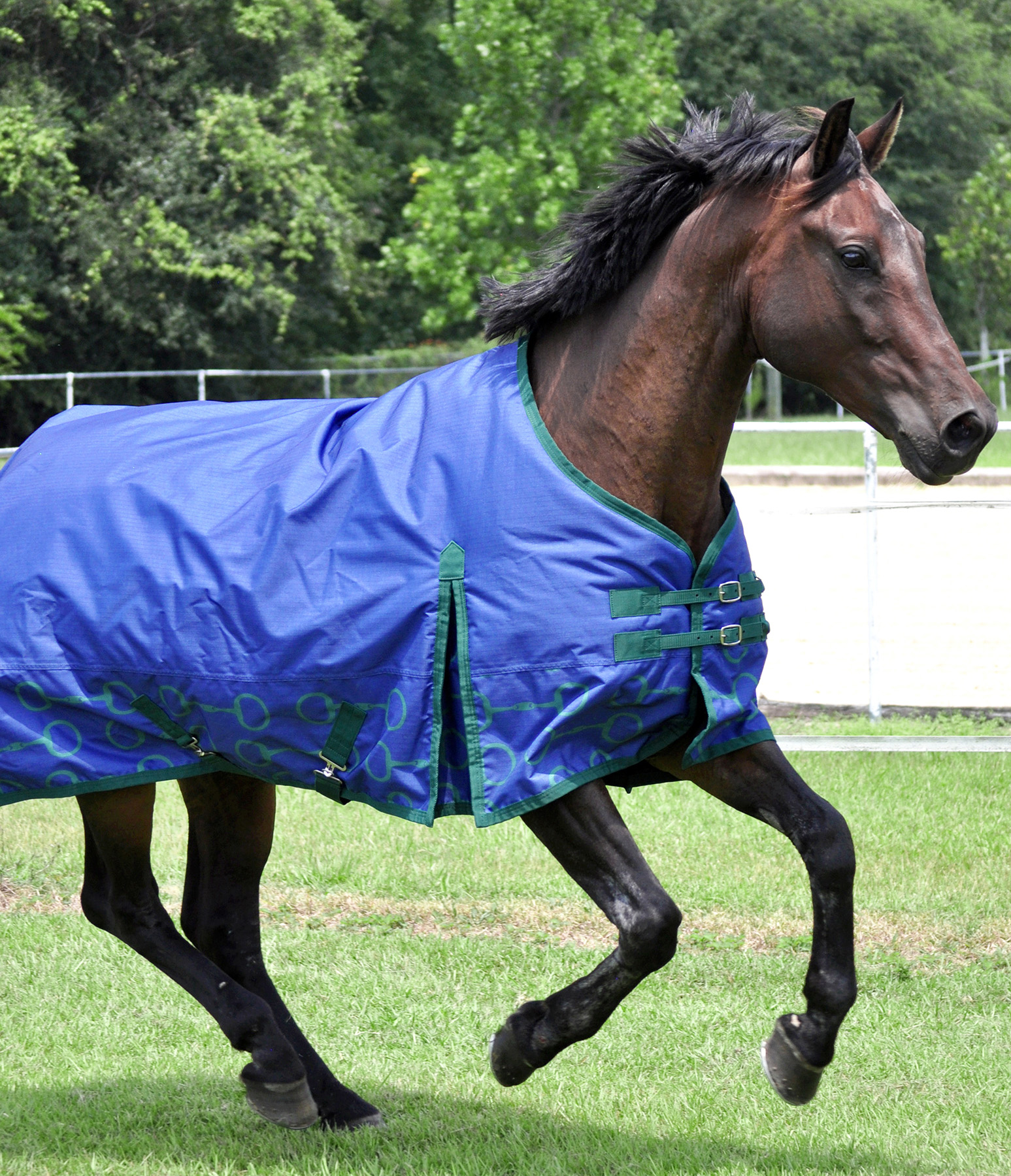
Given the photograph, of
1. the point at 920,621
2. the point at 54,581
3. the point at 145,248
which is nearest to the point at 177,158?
the point at 145,248

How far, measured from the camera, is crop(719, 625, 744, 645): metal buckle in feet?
10.7

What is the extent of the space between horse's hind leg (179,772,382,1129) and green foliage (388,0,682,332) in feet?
67.4

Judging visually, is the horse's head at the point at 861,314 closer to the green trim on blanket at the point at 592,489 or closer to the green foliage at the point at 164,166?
the green trim on blanket at the point at 592,489

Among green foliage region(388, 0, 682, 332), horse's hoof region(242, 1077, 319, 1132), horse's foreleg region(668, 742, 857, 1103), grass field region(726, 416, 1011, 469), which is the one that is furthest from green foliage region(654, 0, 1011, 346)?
horse's hoof region(242, 1077, 319, 1132)

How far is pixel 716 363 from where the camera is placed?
3234mm

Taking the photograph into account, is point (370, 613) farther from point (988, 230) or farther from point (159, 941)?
point (988, 230)

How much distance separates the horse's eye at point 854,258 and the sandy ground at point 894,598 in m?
4.14

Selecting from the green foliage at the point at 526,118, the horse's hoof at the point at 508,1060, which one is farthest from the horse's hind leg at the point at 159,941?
the green foliage at the point at 526,118

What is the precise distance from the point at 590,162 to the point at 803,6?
15.5 m

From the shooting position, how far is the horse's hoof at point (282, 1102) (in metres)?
3.70

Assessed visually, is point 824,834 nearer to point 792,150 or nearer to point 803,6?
point 792,150

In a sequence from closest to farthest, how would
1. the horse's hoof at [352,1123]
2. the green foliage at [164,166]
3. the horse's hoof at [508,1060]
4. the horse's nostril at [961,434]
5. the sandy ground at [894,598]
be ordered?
1. the horse's nostril at [961,434]
2. the horse's hoof at [508,1060]
3. the horse's hoof at [352,1123]
4. the sandy ground at [894,598]
5. the green foliage at [164,166]

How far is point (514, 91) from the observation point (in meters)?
24.4

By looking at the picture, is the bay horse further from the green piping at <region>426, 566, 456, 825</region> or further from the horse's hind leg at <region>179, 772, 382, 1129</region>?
the horse's hind leg at <region>179, 772, 382, 1129</region>
